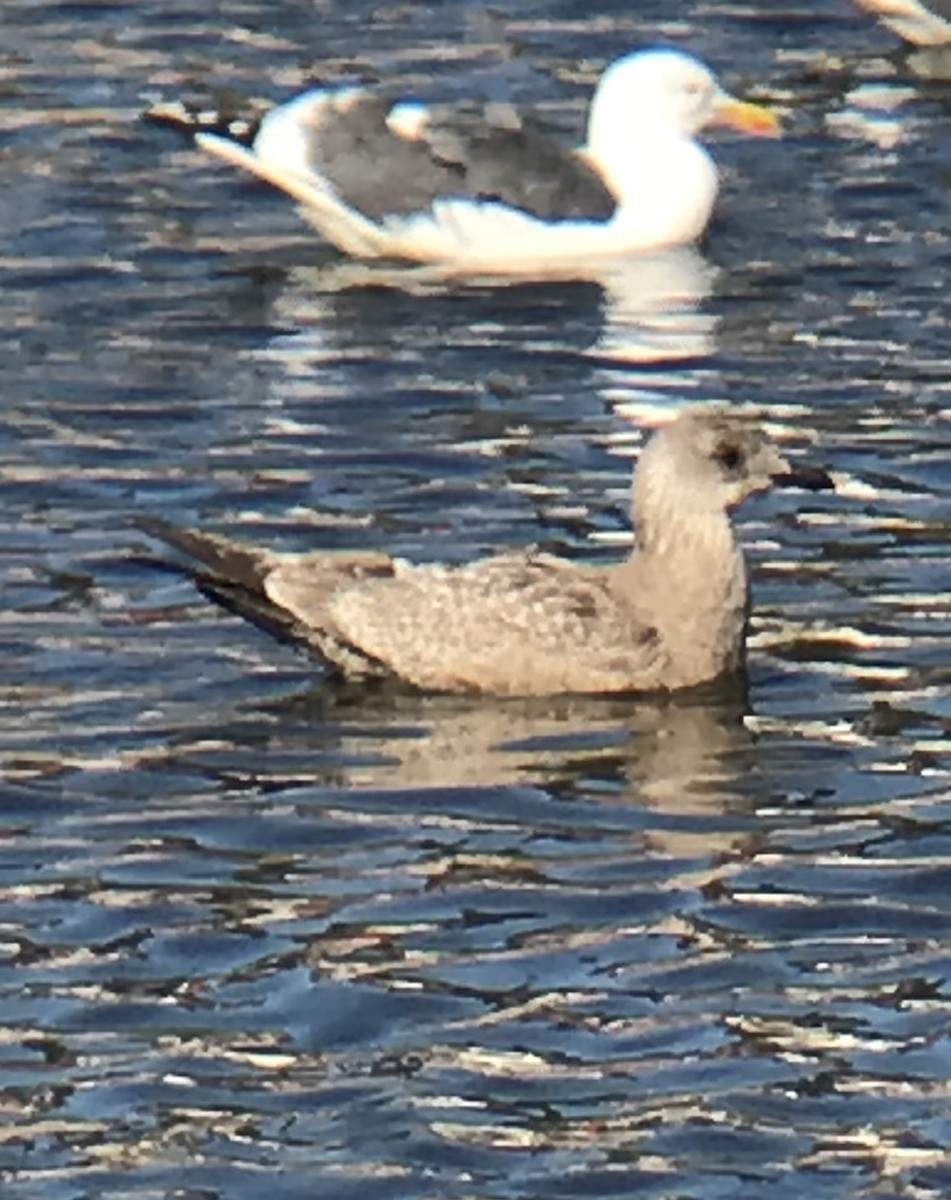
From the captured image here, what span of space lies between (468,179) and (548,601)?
6185mm

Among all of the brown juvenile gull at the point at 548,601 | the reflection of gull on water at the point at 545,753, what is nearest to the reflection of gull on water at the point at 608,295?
the brown juvenile gull at the point at 548,601

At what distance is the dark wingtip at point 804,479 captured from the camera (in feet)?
42.6

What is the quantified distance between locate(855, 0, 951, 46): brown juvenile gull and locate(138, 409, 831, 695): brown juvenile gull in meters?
9.10

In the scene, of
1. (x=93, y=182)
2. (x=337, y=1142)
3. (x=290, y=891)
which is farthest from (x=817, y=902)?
(x=93, y=182)

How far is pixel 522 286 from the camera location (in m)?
18.3

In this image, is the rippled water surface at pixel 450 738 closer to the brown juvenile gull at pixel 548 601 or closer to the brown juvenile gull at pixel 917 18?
the brown juvenile gull at pixel 548 601

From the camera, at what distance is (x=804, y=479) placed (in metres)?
13.0

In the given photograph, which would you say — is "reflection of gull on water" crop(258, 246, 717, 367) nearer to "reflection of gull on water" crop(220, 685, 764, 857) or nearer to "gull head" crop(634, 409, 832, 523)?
"gull head" crop(634, 409, 832, 523)

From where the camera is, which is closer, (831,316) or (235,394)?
(235,394)

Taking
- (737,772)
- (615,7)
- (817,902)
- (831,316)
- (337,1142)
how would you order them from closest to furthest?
(337,1142) < (817,902) < (737,772) < (831,316) < (615,7)

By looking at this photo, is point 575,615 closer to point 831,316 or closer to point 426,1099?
point 426,1099

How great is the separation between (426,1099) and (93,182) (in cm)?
1068

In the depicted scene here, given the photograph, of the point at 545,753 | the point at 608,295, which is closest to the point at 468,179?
the point at 608,295

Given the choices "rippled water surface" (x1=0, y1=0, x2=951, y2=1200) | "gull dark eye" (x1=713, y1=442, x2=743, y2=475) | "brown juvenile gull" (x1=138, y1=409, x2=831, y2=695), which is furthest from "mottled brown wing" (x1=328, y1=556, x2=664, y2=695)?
"gull dark eye" (x1=713, y1=442, x2=743, y2=475)
